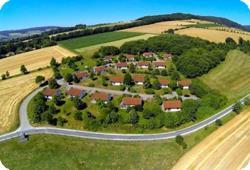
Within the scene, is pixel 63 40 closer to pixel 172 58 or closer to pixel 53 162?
pixel 172 58

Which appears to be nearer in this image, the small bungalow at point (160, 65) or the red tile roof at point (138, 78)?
the red tile roof at point (138, 78)

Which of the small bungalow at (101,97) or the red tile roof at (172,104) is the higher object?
the small bungalow at (101,97)

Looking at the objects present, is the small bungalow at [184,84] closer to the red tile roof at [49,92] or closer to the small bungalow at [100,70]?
Answer: the small bungalow at [100,70]

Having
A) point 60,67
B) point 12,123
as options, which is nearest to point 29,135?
point 12,123

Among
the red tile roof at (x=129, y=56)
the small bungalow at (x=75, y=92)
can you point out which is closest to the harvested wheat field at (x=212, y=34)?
the red tile roof at (x=129, y=56)

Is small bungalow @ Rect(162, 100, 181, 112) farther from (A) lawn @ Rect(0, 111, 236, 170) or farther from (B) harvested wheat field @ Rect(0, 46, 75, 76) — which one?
(B) harvested wheat field @ Rect(0, 46, 75, 76)

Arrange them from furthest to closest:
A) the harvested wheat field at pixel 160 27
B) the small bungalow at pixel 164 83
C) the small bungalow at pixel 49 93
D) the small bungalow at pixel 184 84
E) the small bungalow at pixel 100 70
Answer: the harvested wheat field at pixel 160 27
the small bungalow at pixel 100 70
the small bungalow at pixel 164 83
the small bungalow at pixel 184 84
the small bungalow at pixel 49 93

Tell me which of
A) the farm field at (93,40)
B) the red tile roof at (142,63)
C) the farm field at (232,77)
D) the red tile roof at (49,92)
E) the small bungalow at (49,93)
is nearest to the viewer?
the small bungalow at (49,93)
